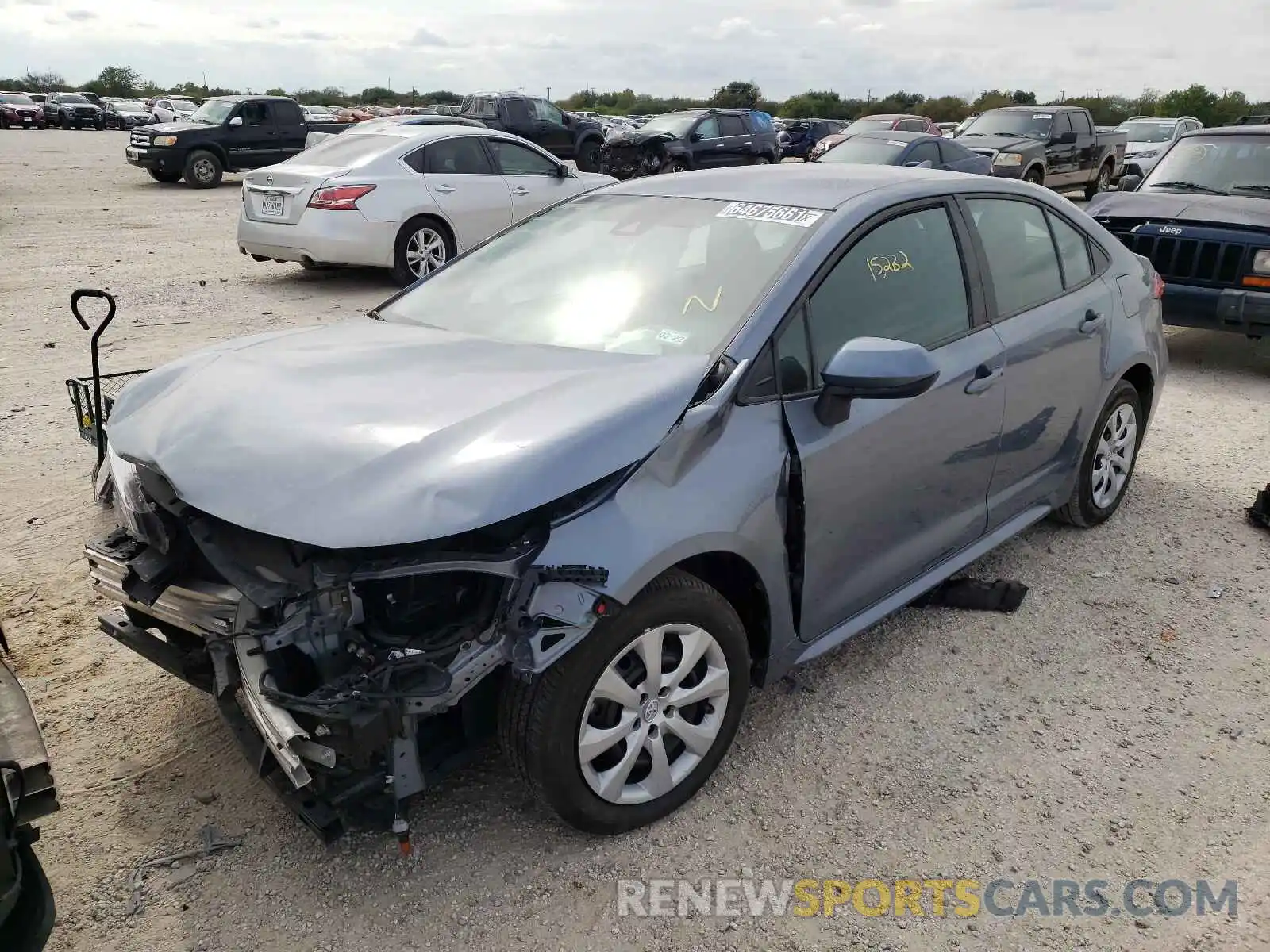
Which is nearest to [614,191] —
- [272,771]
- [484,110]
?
[272,771]

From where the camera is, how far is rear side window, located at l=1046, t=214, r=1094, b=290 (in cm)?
423

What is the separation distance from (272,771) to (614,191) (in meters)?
2.58

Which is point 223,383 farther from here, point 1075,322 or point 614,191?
point 1075,322

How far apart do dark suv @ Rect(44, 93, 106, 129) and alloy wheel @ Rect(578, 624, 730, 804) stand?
50.0 meters

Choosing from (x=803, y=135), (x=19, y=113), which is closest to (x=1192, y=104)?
(x=803, y=135)

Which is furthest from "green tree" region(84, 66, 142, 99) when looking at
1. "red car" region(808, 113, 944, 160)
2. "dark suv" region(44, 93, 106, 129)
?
"red car" region(808, 113, 944, 160)

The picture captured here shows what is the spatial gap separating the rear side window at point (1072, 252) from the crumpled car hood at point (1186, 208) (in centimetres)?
381

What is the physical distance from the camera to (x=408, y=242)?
10.2 metres

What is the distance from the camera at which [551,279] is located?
11.7 ft

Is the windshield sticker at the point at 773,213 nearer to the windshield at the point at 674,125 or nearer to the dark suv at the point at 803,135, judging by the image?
the windshield at the point at 674,125

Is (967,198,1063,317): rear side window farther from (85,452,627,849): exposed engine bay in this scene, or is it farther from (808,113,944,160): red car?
(808,113,944,160): red car

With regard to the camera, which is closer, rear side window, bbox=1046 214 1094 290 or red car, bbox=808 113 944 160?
rear side window, bbox=1046 214 1094 290

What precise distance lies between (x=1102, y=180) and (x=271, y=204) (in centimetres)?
1516

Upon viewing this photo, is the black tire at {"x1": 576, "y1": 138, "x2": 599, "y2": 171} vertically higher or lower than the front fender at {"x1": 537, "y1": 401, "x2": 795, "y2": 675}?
higher
